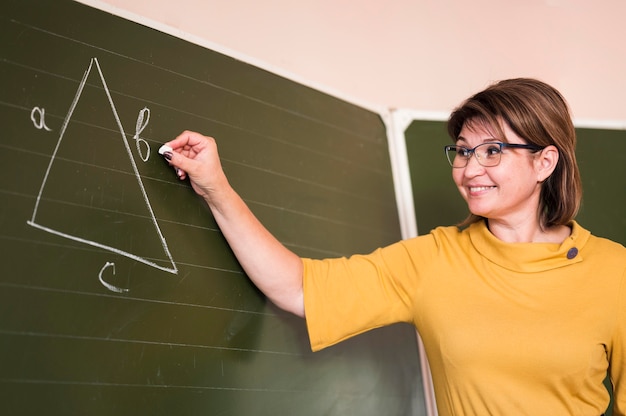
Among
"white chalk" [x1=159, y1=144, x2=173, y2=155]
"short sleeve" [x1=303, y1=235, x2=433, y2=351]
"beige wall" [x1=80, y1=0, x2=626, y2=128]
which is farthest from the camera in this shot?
"beige wall" [x1=80, y1=0, x2=626, y2=128]

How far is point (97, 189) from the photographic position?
143cm

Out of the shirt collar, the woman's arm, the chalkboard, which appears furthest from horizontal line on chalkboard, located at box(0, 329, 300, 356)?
the shirt collar

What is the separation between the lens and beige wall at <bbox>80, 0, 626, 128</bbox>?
8.07 ft

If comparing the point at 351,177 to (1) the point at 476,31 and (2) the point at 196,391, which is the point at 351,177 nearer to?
(2) the point at 196,391

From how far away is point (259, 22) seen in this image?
232 centimetres

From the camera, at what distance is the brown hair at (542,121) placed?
1672 millimetres

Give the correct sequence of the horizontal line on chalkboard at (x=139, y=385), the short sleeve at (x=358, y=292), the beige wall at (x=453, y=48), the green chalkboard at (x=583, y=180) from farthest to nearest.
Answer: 1. the beige wall at (x=453, y=48)
2. the green chalkboard at (x=583, y=180)
3. the short sleeve at (x=358, y=292)
4. the horizontal line on chalkboard at (x=139, y=385)

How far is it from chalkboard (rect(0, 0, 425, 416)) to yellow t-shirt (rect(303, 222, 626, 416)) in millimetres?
156

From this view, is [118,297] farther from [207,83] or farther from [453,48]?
[453,48]

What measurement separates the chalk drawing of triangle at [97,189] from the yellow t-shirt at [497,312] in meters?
0.37

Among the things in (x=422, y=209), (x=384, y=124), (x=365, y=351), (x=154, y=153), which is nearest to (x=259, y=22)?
(x=384, y=124)

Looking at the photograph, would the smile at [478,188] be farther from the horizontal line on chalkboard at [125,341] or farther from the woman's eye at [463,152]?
the horizontal line on chalkboard at [125,341]

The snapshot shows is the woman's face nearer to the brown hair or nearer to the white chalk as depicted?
the brown hair

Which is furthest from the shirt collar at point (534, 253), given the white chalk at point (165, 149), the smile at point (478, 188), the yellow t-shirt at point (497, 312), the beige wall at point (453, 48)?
the beige wall at point (453, 48)
